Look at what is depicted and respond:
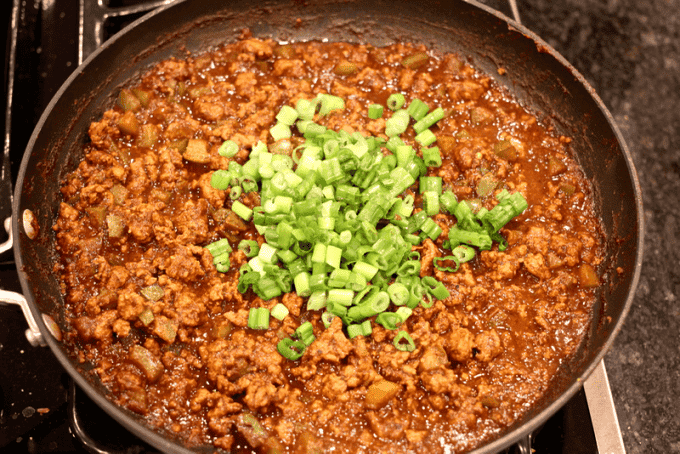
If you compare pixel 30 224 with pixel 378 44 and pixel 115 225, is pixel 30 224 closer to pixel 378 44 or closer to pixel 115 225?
pixel 115 225

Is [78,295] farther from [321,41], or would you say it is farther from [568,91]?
[568,91]

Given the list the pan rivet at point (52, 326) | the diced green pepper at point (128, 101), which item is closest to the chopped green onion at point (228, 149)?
the diced green pepper at point (128, 101)

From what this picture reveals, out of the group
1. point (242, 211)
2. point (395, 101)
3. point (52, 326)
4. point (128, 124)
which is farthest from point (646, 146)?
point (52, 326)

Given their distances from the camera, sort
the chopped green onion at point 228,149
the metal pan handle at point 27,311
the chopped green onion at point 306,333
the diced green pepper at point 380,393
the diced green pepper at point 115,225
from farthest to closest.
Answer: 1. the chopped green onion at point 228,149
2. the diced green pepper at point 115,225
3. the chopped green onion at point 306,333
4. the diced green pepper at point 380,393
5. the metal pan handle at point 27,311

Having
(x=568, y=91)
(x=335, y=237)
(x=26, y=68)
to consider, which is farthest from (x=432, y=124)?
(x=26, y=68)

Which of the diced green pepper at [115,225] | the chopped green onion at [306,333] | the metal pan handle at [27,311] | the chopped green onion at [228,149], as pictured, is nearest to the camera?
the metal pan handle at [27,311]

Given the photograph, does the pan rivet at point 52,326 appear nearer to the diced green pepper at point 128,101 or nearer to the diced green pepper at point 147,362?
the diced green pepper at point 147,362
